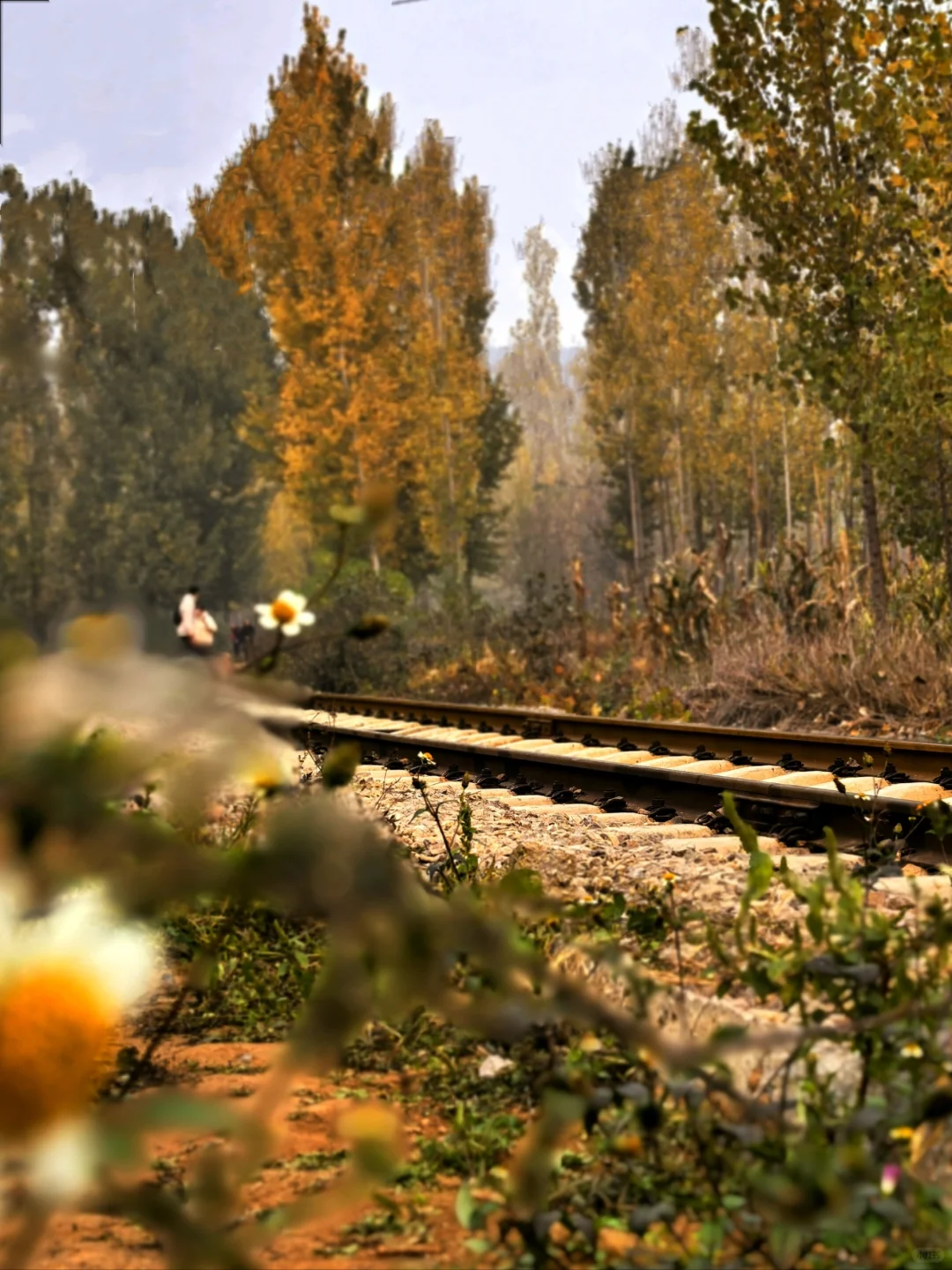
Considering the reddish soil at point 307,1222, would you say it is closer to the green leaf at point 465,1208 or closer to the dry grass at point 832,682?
the green leaf at point 465,1208

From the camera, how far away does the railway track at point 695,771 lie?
541 centimetres

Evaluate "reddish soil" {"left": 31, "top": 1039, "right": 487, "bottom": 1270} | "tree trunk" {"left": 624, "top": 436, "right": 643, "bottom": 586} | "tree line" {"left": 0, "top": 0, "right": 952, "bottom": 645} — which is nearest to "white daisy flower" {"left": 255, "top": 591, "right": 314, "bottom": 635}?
"reddish soil" {"left": 31, "top": 1039, "right": 487, "bottom": 1270}

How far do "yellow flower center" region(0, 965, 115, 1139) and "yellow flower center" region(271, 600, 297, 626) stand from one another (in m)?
1.07

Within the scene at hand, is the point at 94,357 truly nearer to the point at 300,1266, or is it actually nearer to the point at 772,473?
the point at 772,473

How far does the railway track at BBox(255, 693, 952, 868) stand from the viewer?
5414 mm

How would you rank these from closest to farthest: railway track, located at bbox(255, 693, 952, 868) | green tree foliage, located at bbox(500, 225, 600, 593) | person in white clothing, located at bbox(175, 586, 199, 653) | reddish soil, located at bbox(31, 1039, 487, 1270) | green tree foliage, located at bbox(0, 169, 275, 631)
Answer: reddish soil, located at bbox(31, 1039, 487, 1270) → railway track, located at bbox(255, 693, 952, 868) → person in white clothing, located at bbox(175, 586, 199, 653) → green tree foliage, located at bbox(0, 169, 275, 631) → green tree foliage, located at bbox(500, 225, 600, 593)

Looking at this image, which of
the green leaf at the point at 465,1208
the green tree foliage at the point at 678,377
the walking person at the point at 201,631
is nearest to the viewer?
the green leaf at the point at 465,1208

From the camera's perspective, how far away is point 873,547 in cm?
1302

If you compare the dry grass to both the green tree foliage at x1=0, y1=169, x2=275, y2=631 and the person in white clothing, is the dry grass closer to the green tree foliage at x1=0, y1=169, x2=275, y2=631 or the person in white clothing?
the person in white clothing

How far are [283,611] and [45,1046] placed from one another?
1.18 meters

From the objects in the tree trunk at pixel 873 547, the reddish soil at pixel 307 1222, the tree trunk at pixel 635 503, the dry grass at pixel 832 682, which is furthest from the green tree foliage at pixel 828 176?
the tree trunk at pixel 635 503

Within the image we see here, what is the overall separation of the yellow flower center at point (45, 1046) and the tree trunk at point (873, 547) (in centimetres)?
1194

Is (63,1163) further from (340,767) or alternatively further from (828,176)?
(828,176)

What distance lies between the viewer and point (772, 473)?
45094 mm
